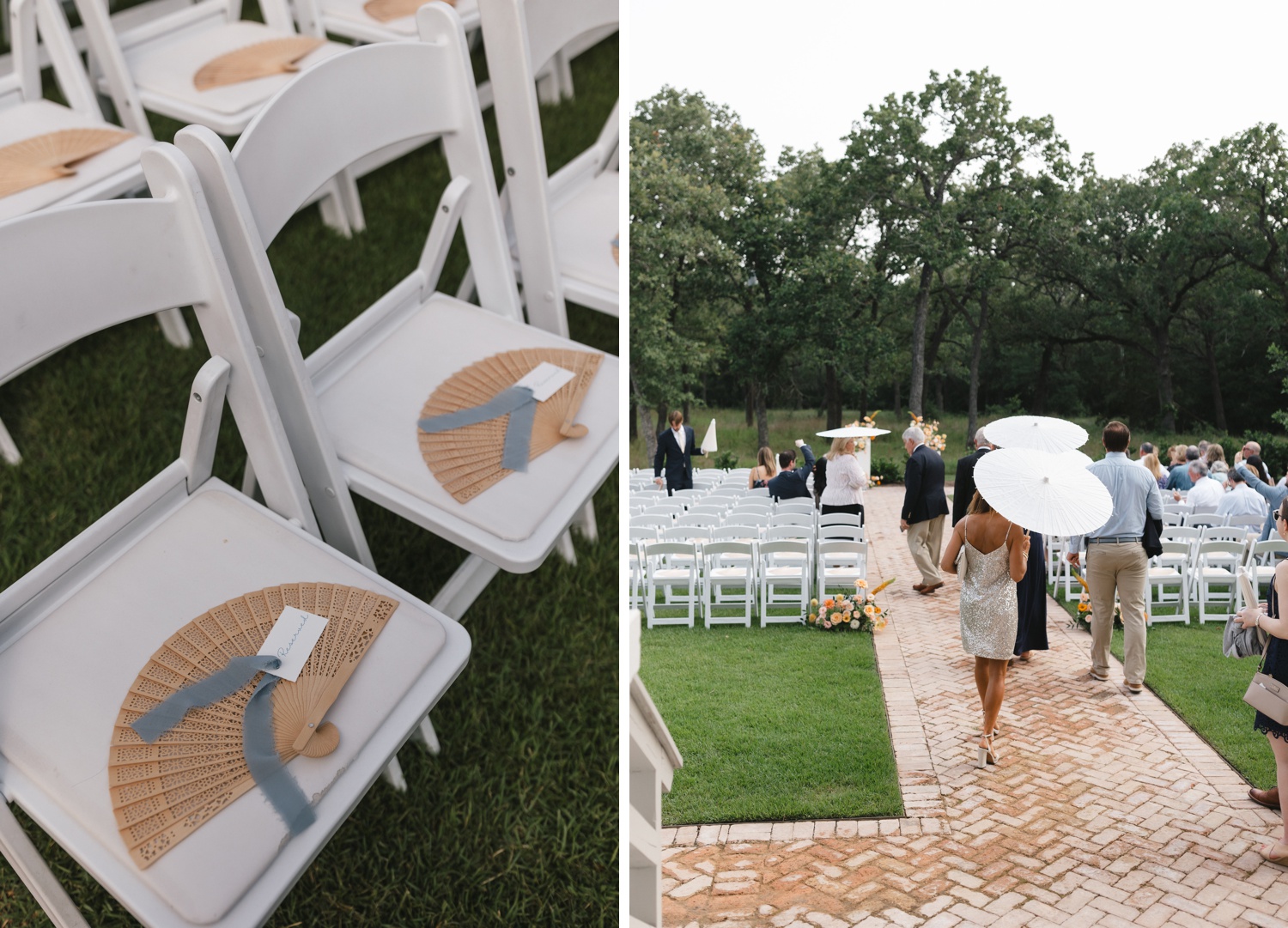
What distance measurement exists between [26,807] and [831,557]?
16.3 feet

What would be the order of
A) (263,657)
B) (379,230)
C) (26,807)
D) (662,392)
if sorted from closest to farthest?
1. (26,807)
2. (263,657)
3. (379,230)
4. (662,392)

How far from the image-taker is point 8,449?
341cm

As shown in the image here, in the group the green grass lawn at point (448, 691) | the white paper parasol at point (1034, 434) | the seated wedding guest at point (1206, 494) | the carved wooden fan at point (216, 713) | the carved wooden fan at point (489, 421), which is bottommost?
the seated wedding guest at point (1206, 494)

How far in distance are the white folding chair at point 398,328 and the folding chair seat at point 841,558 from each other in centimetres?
347

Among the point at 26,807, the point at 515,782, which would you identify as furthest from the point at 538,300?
the point at 26,807

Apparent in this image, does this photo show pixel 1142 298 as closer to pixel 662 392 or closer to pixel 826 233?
pixel 826 233

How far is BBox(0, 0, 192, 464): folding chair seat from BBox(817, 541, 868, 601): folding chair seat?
367 cm

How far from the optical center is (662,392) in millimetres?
8891

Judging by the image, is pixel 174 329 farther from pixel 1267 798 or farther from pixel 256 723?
pixel 1267 798

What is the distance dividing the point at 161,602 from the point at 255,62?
2.57 m

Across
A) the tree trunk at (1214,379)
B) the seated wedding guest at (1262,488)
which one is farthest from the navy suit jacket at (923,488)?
the tree trunk at (1214,379)

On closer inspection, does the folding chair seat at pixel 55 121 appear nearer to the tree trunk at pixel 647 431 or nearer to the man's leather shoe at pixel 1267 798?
the man's leather shoe at pixel 1267 798

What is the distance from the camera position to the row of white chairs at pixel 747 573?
5.80 m

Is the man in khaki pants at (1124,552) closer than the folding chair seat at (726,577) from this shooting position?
Yes
